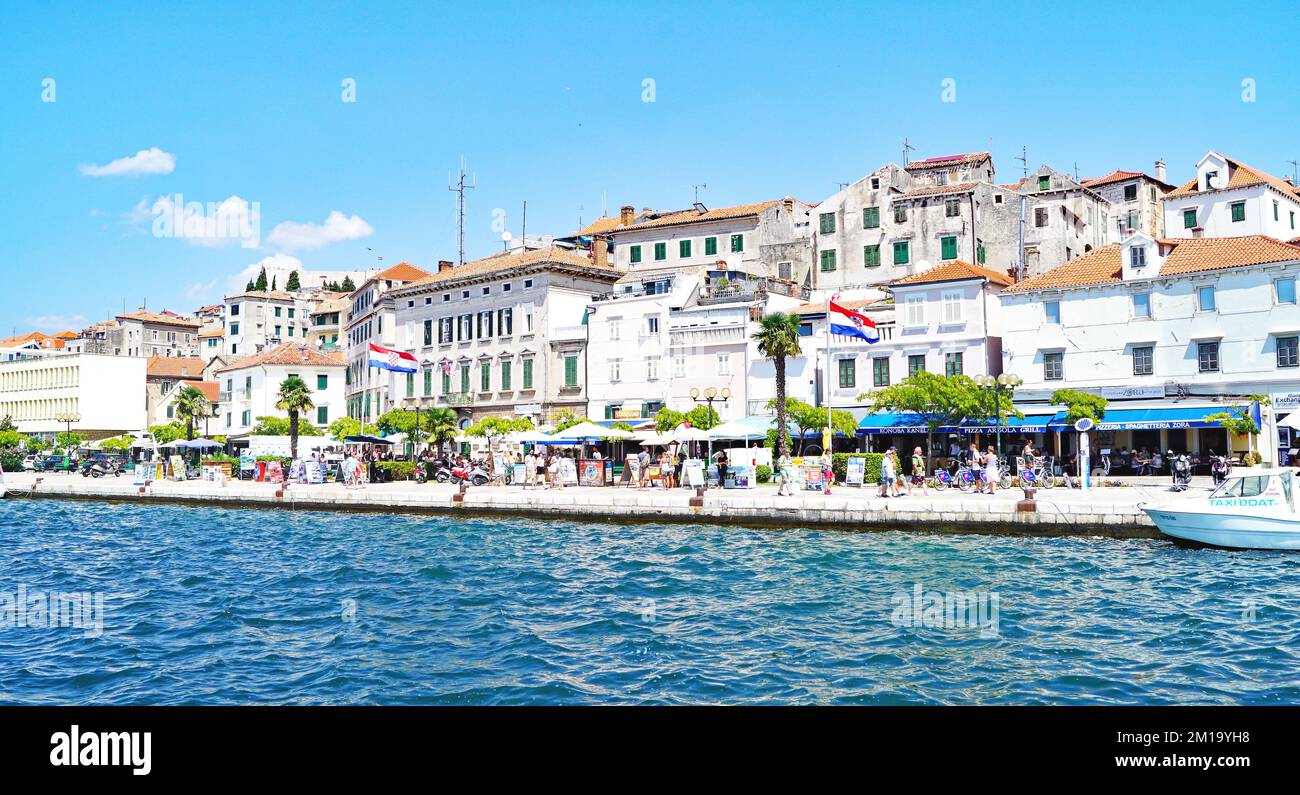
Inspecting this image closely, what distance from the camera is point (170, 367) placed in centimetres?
10050

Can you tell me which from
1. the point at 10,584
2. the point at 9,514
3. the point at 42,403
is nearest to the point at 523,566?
the point at 10,584

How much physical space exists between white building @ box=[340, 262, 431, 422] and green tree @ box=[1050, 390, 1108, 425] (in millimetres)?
42376

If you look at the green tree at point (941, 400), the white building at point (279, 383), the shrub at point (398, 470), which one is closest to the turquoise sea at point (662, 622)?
the green tree at point (941, 400)

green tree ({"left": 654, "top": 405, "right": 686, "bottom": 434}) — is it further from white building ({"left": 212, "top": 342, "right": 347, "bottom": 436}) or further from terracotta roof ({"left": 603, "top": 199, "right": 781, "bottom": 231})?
white building ({"left": 212, "top": 342, "right": 347, "bottom": 436})

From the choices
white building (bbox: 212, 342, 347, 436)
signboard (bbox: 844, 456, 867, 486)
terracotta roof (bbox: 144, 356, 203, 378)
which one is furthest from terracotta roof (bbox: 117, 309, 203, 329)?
signboard (bbox: 844, 456, 867, 486)

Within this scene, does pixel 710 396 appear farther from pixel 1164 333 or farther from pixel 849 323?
pixel 1164 333

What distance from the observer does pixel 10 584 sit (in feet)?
75.8

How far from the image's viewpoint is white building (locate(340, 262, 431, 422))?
224ft

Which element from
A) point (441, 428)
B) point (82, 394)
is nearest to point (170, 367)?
point (82, 394)

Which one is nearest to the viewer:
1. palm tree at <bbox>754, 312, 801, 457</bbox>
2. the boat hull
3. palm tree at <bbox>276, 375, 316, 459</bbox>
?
the boat hull
